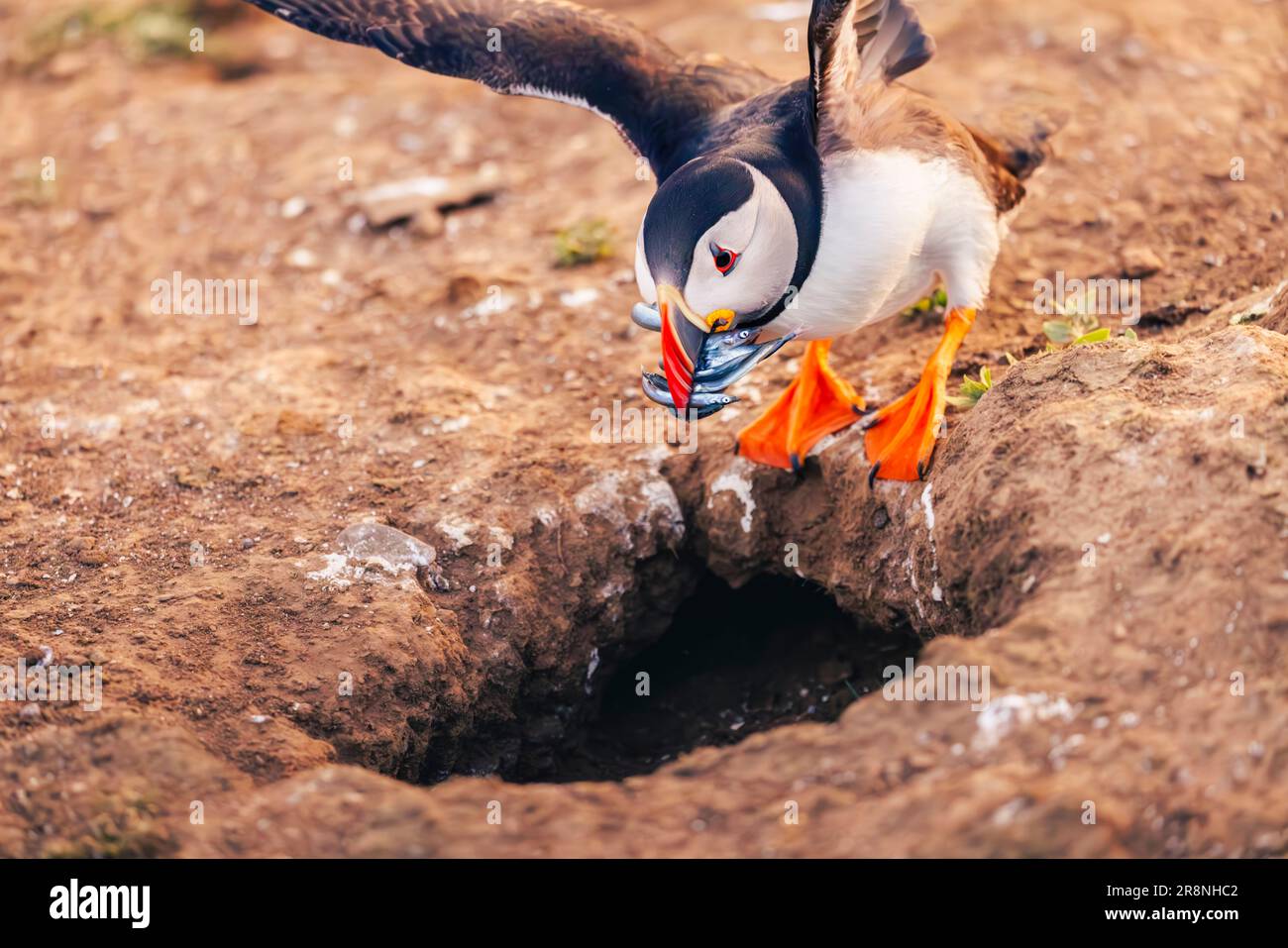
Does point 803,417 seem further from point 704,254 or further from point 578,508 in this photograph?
point 704,254

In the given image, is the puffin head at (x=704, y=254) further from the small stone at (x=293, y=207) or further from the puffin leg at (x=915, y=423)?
the small stone at (x=293, y=207)

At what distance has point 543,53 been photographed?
5.12m

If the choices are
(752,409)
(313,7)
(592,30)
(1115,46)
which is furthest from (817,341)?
(1115,46)

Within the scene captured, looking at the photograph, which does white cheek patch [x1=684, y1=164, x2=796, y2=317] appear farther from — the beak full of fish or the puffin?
the beak full of fish

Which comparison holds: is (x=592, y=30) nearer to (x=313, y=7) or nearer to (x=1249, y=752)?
(x=313, y=7)

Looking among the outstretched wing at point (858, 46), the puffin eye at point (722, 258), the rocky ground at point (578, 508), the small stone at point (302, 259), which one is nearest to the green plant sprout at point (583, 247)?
the rocky ground at point (578, 508)

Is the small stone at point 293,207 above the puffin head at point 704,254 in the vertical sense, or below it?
above

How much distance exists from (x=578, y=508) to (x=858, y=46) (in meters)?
1.97

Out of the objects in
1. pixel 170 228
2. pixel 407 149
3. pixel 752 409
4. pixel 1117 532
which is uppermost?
pixel 407 149

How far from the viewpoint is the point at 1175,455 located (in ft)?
11.8

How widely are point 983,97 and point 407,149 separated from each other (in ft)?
11.1

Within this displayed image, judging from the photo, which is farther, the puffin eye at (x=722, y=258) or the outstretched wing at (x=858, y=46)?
the outstretched wing at (x=858, y=46)

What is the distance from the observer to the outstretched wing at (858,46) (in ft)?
13.2

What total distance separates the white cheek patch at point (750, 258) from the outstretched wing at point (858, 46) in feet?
1.43
